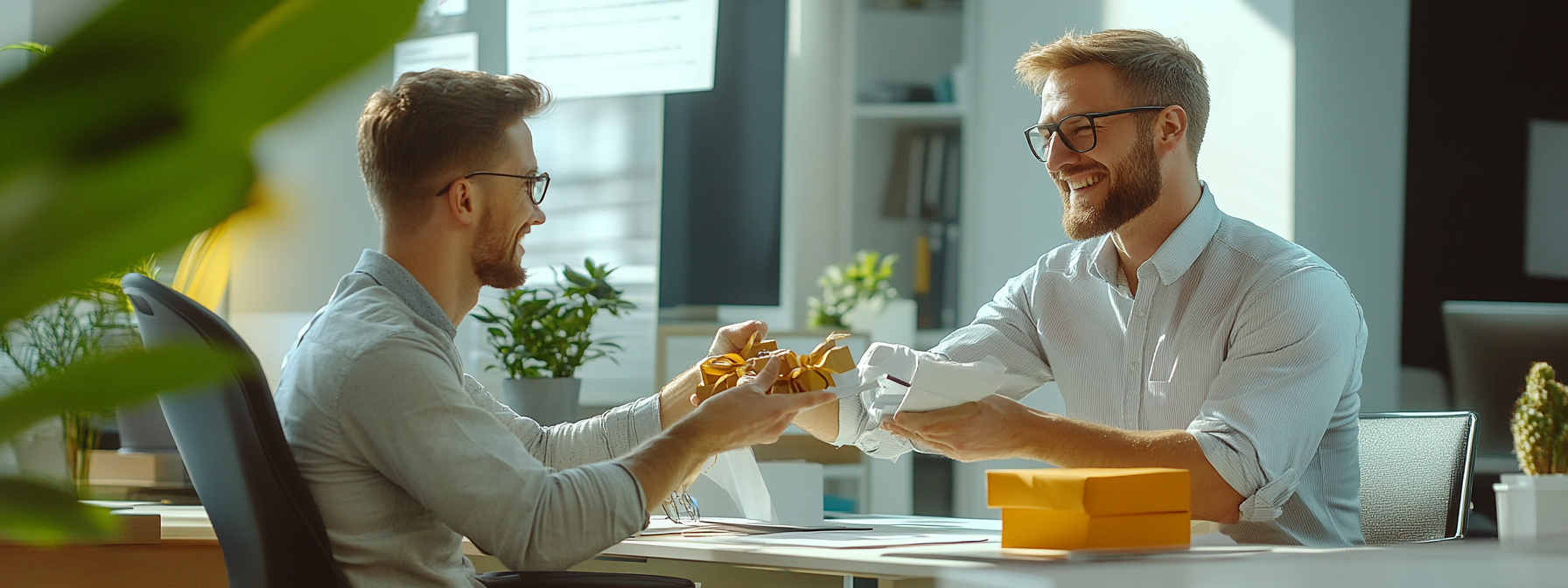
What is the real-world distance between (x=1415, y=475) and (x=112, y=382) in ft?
6.63

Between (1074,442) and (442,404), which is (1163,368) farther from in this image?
(442,404)

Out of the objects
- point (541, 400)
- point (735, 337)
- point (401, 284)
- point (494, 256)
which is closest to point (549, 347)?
point (541, 400)

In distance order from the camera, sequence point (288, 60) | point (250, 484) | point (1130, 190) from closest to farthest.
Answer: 1. point (288, 60)
2. point (250, 484)
3. point (1130, 190)

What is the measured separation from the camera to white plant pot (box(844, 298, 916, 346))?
4.20m

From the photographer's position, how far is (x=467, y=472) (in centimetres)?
124

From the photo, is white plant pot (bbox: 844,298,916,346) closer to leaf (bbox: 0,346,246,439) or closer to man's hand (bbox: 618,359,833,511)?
man's hand (bbox: 618,359,833,511)

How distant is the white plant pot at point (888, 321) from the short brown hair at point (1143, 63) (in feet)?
7.11

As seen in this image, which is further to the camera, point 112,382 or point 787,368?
point 787,368

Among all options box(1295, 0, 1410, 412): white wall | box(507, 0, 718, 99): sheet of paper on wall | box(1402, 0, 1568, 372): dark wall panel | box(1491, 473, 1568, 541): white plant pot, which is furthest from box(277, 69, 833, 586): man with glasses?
box(1402, 0, 1568, 372): dark wall panel

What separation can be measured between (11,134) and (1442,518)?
2.01 m

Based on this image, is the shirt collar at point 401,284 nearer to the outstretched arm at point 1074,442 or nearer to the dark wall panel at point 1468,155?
the outstretched arm at point 1074,442

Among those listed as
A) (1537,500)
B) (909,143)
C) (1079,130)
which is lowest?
(1537,500)

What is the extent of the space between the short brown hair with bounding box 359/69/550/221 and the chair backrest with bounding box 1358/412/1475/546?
139cm

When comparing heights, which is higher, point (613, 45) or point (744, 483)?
point (613, 45)
